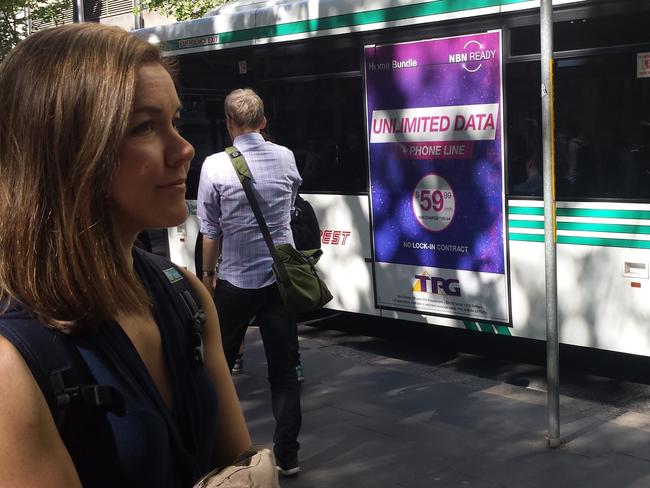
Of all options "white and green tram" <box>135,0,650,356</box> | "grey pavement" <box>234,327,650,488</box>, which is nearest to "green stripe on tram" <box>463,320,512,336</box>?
"white and green tram" <box>135,0,650,356</box>

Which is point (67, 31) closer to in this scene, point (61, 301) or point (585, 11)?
point (61, 301)

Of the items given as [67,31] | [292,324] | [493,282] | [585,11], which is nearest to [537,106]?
[585,11]

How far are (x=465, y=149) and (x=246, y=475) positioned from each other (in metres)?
6.02

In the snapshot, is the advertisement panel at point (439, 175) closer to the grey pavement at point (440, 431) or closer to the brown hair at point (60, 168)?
the grey pavement at point (440, 431)

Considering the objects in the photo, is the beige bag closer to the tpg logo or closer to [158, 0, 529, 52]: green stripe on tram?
[158, 0, 529, 52]: green stripe on tram

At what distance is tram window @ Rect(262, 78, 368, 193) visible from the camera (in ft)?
27.1

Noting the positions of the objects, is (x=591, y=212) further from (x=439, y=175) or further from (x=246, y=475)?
(x=246, y=475)

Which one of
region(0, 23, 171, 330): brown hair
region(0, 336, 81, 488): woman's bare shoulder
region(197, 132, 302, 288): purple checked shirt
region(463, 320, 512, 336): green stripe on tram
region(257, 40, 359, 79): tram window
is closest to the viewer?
region(0, 336, 81, 488): woman's bare shoulder

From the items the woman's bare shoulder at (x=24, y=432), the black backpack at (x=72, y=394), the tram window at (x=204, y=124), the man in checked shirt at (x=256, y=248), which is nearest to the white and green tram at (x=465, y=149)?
the tram window at (x=204, y=124)

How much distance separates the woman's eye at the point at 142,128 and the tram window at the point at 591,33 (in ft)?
18.2

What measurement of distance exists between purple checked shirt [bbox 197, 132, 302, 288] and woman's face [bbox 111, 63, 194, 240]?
3300 mm

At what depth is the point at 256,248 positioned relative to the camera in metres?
4.94

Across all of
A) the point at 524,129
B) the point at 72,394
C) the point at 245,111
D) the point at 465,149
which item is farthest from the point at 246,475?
the point at 465,149

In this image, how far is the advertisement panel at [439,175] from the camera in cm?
720
